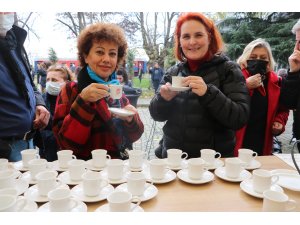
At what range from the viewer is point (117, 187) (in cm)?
112

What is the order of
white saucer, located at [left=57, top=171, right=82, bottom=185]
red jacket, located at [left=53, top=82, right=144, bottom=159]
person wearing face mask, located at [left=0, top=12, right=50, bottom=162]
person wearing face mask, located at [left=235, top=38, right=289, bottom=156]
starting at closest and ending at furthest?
white saucer, located at [left=57, top=171, right=82, bottom=185] < red jacket, located at [left=53, top=82, right=144, bottom=159] < person wearing face mask, located at [left=0, top=12, right=50, bottom=162] < person wearing face mask, located at [left=235, top=38, right=289, bottom=156]

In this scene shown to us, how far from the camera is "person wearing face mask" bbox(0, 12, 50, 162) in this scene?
165 centimetres

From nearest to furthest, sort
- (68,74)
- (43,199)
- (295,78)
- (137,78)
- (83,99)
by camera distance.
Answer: (43,199) → (83,99) → (295,78) → (68,74) → (137,78)

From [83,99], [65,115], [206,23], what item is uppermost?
[206,23]

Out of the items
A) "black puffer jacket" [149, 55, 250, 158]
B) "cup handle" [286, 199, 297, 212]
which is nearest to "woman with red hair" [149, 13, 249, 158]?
"black puffer jacket" [149, 55, 250, 158]

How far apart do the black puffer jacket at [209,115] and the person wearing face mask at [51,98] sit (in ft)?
3.69

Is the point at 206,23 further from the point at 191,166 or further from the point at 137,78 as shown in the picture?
the point at 137,78

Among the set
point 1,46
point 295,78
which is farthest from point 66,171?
point 295,78

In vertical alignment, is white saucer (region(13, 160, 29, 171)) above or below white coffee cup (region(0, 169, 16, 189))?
below

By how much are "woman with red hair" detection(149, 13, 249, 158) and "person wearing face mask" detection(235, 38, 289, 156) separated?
489 millimetres

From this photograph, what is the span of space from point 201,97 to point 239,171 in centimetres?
49

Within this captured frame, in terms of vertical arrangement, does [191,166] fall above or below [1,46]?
below

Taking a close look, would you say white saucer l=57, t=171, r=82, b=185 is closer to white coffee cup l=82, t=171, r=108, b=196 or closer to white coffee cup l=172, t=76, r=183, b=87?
white coffee cup l=82, t=171, r=108, b=196

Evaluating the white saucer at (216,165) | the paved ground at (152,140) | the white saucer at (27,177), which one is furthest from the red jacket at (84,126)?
the paved ground at (152,140)
